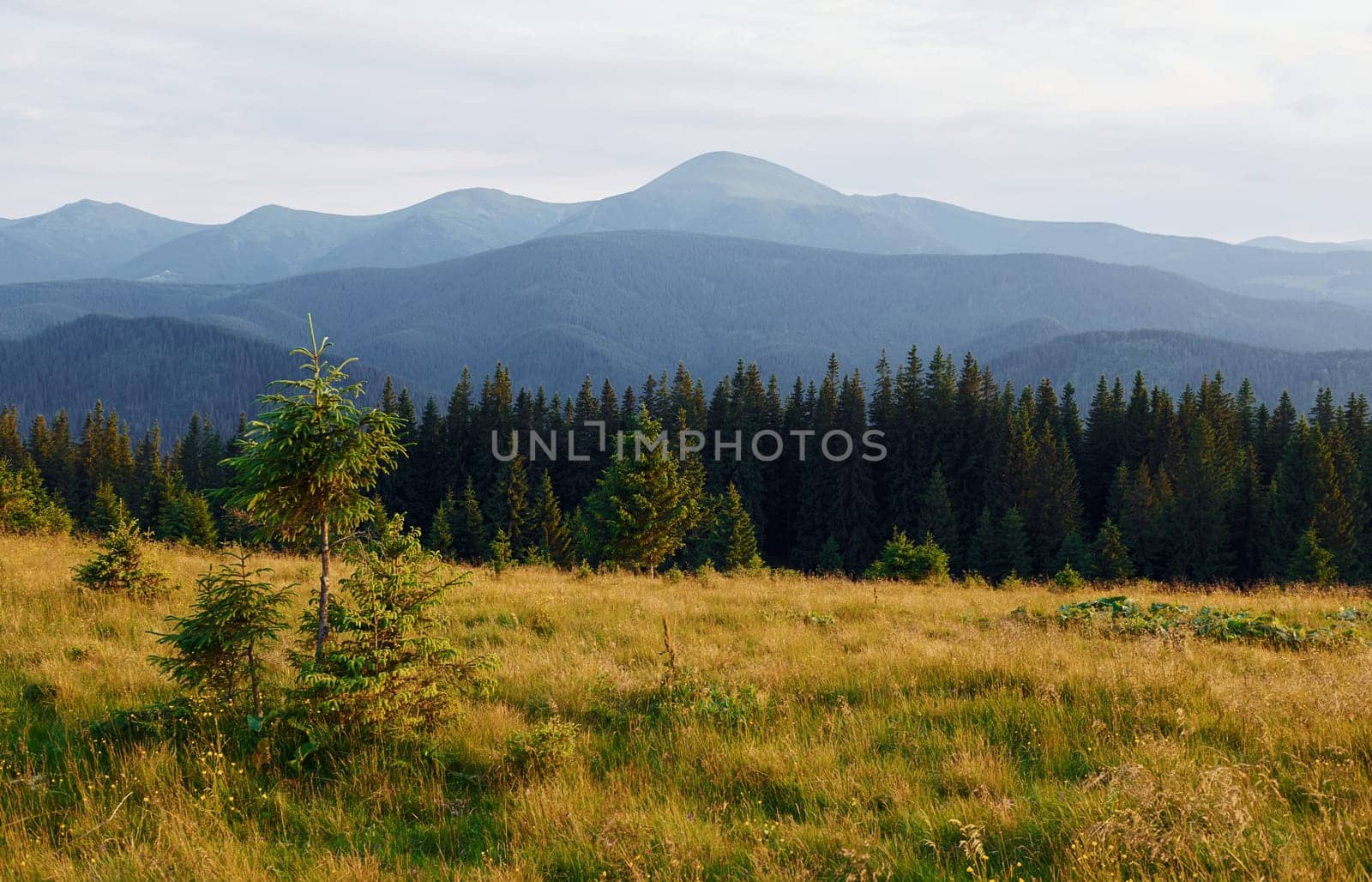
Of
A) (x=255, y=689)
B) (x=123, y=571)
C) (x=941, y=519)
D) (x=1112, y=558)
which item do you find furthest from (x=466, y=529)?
(x=255, y=689)

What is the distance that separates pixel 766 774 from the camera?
6000 mm

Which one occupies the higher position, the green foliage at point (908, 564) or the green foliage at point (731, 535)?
the green foliage at point (908, 564)

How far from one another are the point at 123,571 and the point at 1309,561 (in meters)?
58.3

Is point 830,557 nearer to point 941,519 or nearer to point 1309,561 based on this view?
point 941,519

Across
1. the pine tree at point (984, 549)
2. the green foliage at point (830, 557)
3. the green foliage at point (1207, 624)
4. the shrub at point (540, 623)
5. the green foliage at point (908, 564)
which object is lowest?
the green foliage at point (830, 557)

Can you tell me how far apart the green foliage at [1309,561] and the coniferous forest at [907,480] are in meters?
0.16

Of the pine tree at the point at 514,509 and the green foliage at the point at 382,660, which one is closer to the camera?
the green foliage at the point at 382,660

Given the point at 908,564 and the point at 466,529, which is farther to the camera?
the point at 466,529

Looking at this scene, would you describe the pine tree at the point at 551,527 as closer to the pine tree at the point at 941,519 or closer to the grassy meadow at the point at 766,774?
the pine tree at the point at 941,519

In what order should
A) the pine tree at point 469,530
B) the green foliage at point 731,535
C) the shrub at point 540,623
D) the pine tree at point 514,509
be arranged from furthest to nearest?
the pine tree at point 514,509 → the pine tree at point 469,530 → the green foliage at point 731,535 → the shrub at point 540,623

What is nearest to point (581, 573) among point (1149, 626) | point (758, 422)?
point (1149, 626)

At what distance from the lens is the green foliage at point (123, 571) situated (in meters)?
11.9

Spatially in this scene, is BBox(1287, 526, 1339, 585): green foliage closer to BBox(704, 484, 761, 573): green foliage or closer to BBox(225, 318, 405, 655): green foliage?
BBox(704, 484, 761, 573): green foliage

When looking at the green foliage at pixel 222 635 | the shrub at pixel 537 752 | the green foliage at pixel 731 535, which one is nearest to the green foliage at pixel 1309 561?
the green foliage at pixel 731 535
